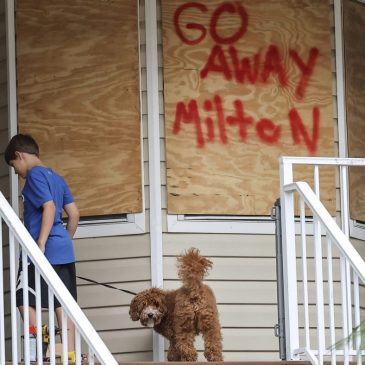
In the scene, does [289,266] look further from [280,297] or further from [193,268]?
[193,268]

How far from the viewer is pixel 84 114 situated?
8648mm

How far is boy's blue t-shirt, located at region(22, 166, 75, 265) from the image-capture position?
725 centimetres

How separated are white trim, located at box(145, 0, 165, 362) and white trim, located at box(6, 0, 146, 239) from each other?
0.08 m

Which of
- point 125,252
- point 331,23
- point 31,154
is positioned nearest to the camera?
point 31,154

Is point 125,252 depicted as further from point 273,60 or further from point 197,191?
point 273,60

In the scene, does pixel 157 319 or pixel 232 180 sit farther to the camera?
pixel 232 180

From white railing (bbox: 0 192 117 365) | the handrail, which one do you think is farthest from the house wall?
white railing (bbox: 0 192 117 365)

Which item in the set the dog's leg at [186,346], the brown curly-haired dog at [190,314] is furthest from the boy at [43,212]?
the dog's leg at [186,346]

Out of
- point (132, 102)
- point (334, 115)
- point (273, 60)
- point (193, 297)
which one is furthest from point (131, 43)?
point (193, 297)

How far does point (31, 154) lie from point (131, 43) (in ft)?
5.54

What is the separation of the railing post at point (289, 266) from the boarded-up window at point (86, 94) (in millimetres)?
1865

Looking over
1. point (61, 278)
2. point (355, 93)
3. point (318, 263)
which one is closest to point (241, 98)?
point (355, 93)

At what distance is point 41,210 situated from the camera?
7.31 meters

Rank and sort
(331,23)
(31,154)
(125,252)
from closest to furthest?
1. (31,154)
2. (125,252)
3. (331,23)
